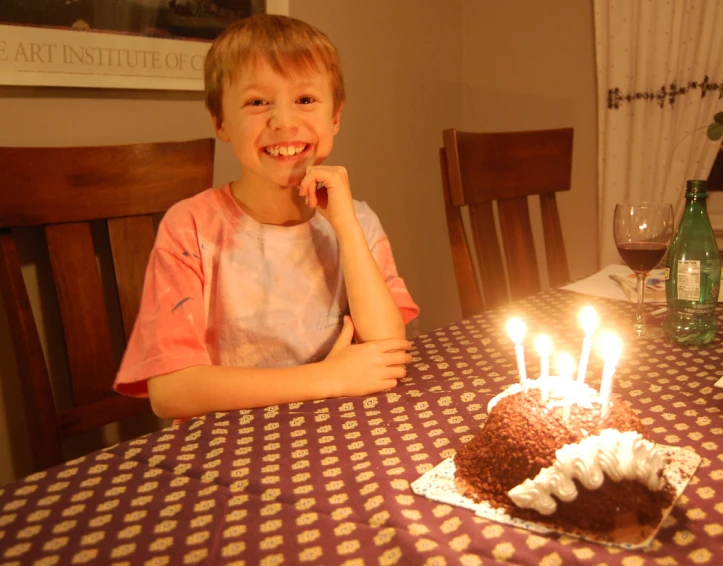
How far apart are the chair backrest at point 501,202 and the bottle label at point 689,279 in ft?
1.76

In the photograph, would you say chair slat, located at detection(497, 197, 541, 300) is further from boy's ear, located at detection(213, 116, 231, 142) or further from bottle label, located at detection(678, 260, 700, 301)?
boy's ear, located at detection(213, 116, 231, 142)

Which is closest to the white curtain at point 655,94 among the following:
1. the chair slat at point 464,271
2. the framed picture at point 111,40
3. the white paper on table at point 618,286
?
the white paper on table at point 618,286

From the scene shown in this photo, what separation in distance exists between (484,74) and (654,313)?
1.88 meters

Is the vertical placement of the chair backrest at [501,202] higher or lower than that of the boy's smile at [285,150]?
lower

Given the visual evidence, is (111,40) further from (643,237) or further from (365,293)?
(643,237)

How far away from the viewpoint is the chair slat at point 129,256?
4.35 ft

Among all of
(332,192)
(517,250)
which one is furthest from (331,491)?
(517,250)

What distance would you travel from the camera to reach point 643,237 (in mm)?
1165

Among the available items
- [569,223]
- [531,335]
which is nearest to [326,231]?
[531,335]

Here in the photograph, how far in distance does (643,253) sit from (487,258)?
57 cm

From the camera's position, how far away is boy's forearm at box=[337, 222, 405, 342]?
3.67ft

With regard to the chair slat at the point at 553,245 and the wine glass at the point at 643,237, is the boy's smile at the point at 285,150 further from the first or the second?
the chair slat at the point at 553,245

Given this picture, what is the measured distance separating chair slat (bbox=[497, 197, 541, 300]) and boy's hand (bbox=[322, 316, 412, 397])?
0.87 meters

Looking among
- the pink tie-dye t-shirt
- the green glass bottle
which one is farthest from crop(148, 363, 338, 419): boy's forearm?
the green glass bottle
